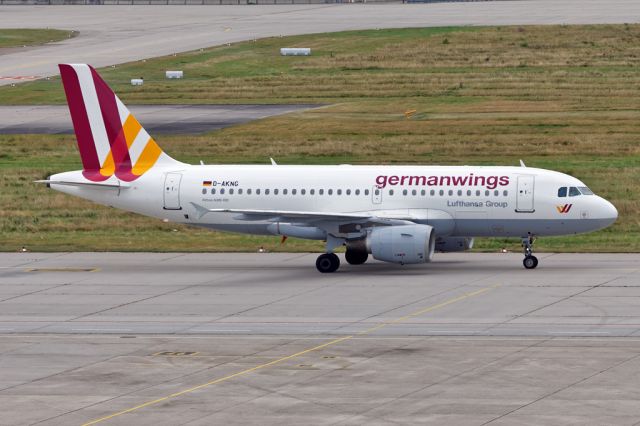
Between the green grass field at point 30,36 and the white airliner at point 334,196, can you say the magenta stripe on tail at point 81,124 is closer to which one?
the white airliner at point 334,196

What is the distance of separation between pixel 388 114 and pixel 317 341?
5142 centimetres

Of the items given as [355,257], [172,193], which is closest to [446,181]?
[355,257]

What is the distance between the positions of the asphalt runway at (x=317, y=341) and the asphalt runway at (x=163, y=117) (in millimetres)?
33842

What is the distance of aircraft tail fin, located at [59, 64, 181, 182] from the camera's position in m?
52.9

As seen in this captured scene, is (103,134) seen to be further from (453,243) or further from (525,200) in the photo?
(525,200)

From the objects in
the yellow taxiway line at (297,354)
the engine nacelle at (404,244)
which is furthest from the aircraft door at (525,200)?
the yellow taxiway line at (297,354)

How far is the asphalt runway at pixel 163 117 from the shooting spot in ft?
286

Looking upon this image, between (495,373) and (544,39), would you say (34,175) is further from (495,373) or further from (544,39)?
(544,39)

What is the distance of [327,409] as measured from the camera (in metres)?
31.1

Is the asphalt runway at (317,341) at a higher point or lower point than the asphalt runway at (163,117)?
lower

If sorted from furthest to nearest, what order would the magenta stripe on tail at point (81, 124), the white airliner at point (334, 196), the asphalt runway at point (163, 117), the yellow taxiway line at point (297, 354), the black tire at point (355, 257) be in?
the asphalt runway at point (163, 117) < the magenta stripe on tail at point (81, 124) < the black tire at point (355, 257) < the white airliner at point (334, 196) < the yellow taxiway line at point (297, 354)

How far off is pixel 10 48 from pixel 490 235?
276ft

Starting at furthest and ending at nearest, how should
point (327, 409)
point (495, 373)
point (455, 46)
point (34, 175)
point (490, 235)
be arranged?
point (455, 46)
point (34, 175)
point (490, 235)
point (495, 373)
point (327, 409)

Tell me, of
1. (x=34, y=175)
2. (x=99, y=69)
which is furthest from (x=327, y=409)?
(x=99, y=69)
